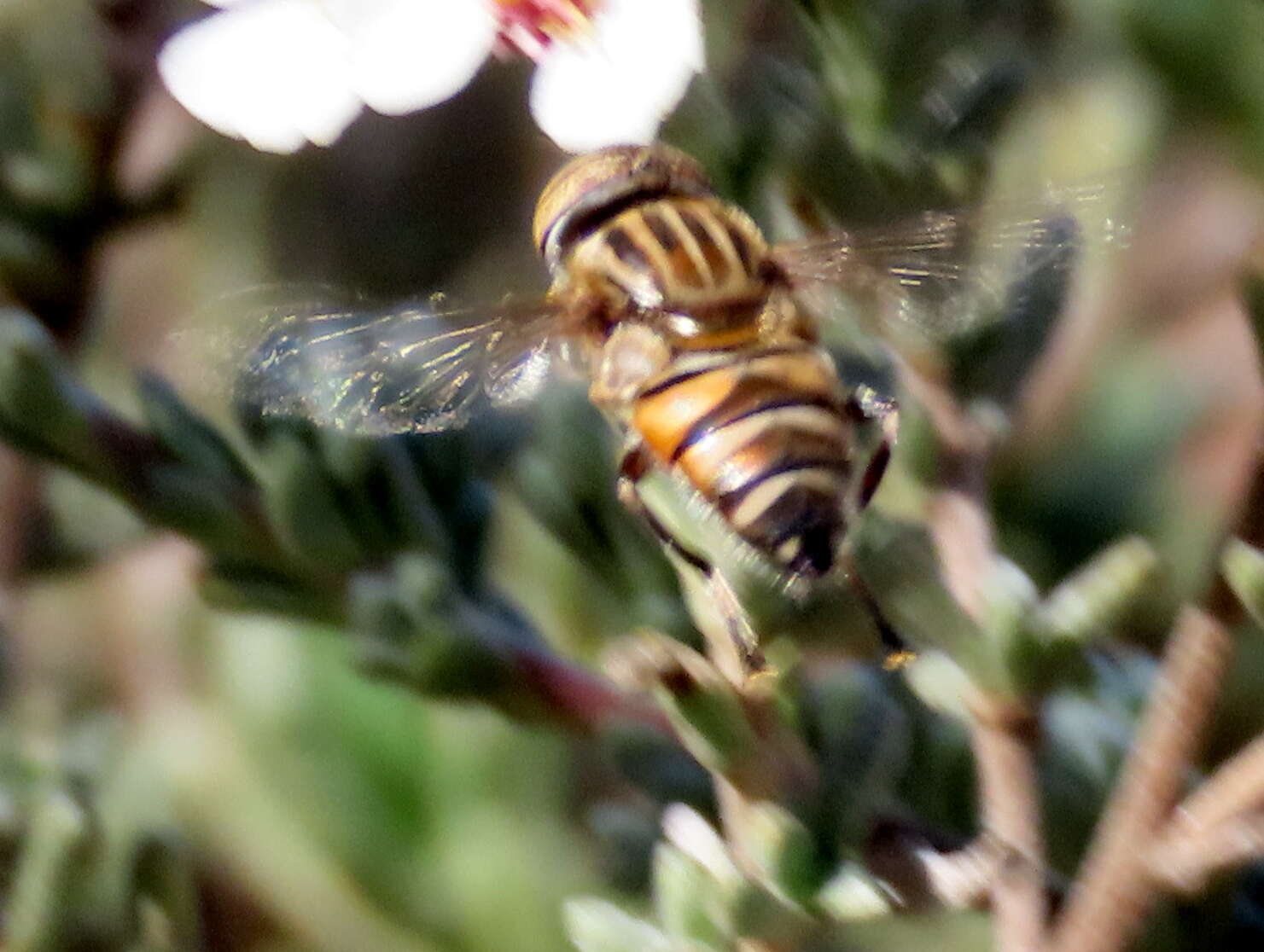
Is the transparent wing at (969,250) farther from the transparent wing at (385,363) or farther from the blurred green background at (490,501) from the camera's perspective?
the transparent wing at (385,363)

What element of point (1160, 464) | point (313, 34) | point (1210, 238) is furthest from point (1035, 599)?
point (1210, 238)

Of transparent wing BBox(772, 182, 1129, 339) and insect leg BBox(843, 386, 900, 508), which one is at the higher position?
transparent wing BBox(772, 182, 1129, 339)

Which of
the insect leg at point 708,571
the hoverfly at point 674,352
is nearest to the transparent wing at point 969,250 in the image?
the hoverfly at point 674,352

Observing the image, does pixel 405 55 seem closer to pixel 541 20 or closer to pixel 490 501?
pixel 541 20

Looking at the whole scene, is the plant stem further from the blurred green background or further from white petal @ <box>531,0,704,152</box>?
white petal @ <box>531,0,704,152</box>

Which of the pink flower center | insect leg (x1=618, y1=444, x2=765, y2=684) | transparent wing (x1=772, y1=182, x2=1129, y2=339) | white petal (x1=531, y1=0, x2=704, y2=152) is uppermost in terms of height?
the pink flower center

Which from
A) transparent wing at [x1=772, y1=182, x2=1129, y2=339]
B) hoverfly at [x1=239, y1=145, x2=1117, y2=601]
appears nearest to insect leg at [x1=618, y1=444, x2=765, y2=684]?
hoverfly at [x1=239, y1=145, x2=1117, y2=601]
